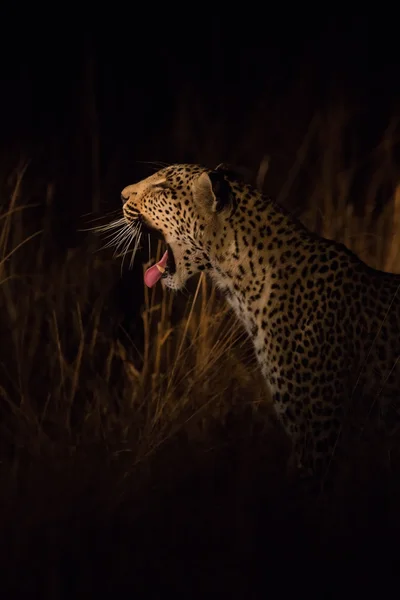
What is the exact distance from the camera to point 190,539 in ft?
12.3

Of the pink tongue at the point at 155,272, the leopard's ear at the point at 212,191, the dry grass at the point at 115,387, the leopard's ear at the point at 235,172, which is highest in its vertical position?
the leopard's ear at the point at 235,172

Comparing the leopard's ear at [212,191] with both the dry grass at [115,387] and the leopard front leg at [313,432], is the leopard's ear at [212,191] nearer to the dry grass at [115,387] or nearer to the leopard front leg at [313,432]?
the dry grass at [115,387]

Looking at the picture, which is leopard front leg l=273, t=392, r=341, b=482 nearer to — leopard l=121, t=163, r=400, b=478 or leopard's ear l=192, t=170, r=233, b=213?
leopard l=121, t=163, r=400, b=478

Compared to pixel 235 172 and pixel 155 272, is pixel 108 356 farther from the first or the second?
pixel 235 172

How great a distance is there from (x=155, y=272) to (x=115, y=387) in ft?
1.80

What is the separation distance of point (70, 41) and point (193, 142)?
4.05 ft

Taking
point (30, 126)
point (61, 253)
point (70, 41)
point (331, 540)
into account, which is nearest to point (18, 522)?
point (331, 540)

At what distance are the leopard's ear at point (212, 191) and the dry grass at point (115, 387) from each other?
56 cm

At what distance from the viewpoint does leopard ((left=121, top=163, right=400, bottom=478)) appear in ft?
13.5

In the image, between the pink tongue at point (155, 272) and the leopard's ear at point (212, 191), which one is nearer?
the leopard's ear at point (212, 191)

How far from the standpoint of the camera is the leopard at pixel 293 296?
4109mm

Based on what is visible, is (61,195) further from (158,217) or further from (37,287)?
(158,217)

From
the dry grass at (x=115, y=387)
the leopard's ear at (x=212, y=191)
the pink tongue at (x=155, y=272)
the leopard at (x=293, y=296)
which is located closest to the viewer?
the dry grass at (x=115, y=387)

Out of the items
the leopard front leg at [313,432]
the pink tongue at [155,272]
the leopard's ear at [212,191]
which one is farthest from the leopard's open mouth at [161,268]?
the leopard front leg at [313,432]
